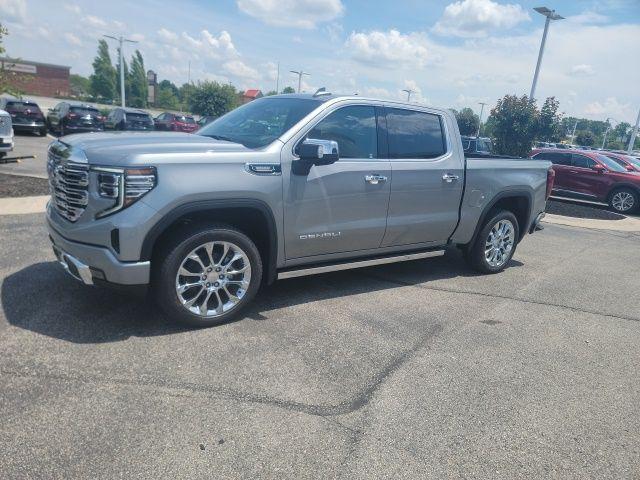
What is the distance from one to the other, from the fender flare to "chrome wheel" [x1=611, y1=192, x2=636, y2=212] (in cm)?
1409

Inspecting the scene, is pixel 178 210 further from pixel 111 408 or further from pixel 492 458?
pixel 492 458

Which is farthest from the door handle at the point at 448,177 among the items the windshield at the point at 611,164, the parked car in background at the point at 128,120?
the parked car in background at the point at 128,120

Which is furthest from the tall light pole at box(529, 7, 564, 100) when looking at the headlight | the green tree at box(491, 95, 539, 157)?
the headlight

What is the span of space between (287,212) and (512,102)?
1765cm

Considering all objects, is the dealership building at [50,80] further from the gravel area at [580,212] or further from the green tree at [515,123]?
the gravel area at [580,212]

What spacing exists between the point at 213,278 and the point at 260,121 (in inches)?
64.6

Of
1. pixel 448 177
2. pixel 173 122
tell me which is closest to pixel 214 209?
pixel 448 177

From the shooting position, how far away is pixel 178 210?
370 centimetres

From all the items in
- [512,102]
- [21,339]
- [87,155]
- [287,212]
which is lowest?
[21,339]

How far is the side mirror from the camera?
13.4 feet

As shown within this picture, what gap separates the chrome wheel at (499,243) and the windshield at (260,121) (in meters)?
3.07

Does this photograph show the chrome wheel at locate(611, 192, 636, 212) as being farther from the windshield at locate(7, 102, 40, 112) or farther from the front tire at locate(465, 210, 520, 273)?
the windshield at locate(7, 102, 40, 112)

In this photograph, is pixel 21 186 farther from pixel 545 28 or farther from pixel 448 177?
pixel 545 28

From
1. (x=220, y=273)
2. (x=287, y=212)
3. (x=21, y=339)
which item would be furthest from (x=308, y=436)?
(x=21, y=339)
